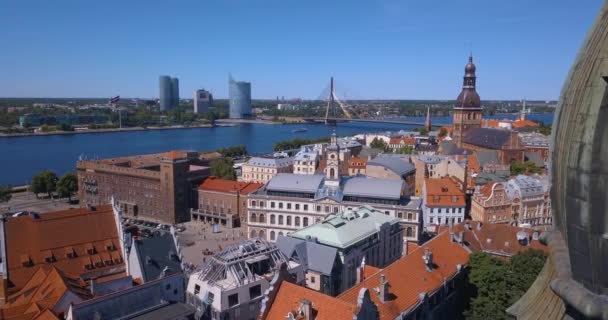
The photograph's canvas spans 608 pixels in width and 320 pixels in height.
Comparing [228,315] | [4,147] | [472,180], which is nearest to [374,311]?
[228,315]

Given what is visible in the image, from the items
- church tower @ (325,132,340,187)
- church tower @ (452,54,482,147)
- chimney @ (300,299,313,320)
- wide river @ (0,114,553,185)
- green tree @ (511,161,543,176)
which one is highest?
church tower @ (452,54,482,147)

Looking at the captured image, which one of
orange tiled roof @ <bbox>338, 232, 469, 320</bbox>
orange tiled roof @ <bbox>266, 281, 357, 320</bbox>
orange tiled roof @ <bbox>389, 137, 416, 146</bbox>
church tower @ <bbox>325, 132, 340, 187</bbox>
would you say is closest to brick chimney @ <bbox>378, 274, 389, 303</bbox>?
orange tiled roof @ <bbox>338, 232, 469, 320</bbox>

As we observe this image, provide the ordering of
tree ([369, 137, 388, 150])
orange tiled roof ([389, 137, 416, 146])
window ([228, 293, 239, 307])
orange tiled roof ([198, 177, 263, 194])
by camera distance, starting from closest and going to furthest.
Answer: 1. window ([228, 293, 239, 307])
2. orange tiled roof ([198, 177, 263, 194])
3. orange tiled roof ([389, 137, 416, 146])
4. tree ([369, 137, 388, 150])

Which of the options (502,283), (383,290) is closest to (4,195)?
(383,290)

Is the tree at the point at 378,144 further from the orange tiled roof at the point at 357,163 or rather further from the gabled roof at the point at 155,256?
the gabled roof at the point at 155,256

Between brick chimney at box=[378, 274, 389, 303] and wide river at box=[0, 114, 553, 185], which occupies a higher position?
brick chimney at box=[378, 274, 389, 303]

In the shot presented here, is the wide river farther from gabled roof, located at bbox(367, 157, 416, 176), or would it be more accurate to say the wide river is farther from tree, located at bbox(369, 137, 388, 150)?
gabled roof, located at bbox(367, 157, 416, 176)

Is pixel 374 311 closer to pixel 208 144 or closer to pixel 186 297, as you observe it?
pixel 186 297

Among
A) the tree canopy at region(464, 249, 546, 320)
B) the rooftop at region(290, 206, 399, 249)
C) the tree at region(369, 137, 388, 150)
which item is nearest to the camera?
the tree canopy at region(464, 249, 546, 320)
